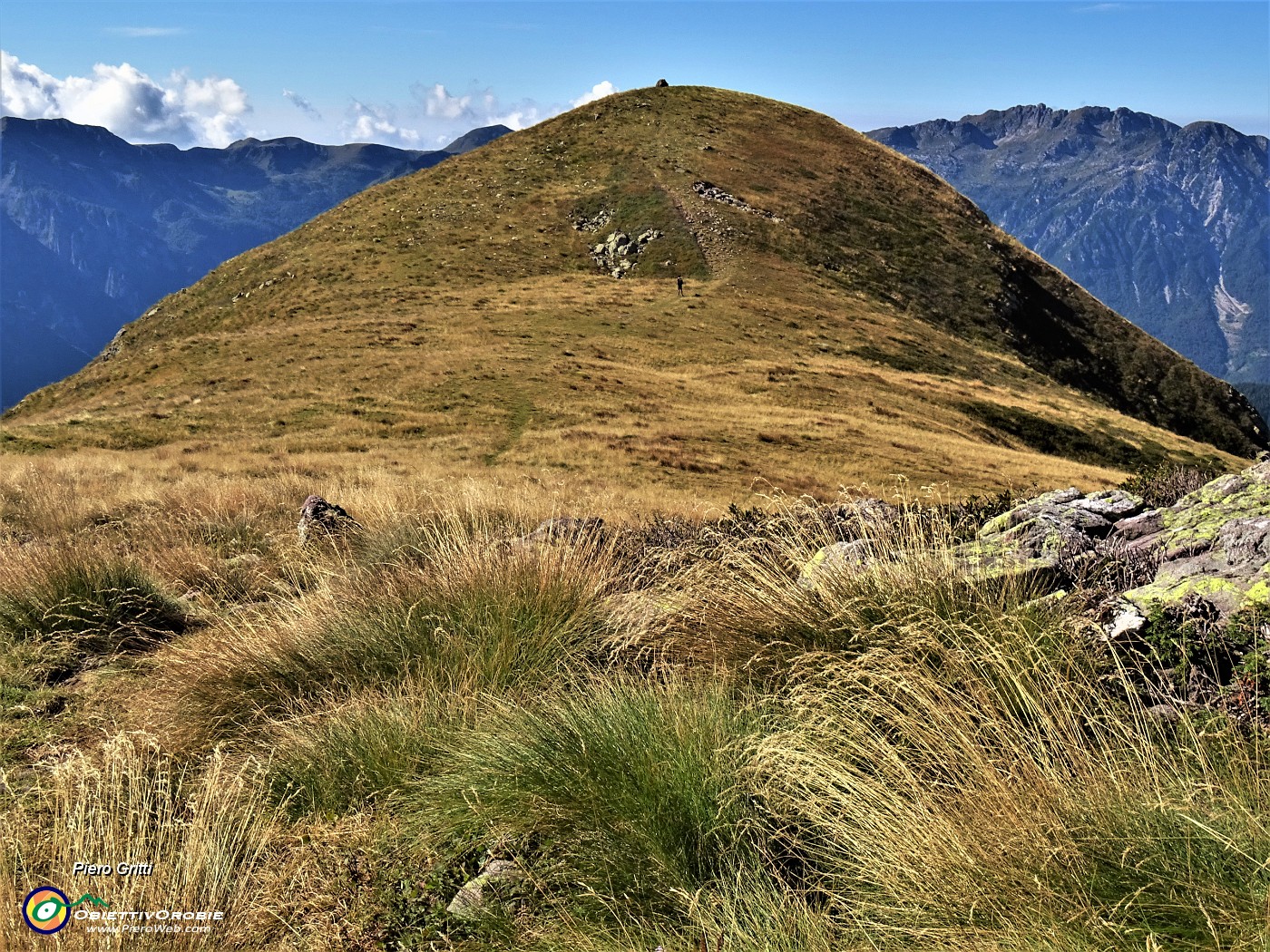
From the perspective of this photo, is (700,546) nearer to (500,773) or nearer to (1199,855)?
(500,773)

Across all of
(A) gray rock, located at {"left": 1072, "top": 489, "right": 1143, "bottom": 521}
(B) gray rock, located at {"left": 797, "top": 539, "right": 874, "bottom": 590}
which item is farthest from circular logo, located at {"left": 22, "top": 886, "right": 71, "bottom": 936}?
(A) gray rock, located at {"left": 1072, "top": 489, "right": 1143, "bottom": 521}

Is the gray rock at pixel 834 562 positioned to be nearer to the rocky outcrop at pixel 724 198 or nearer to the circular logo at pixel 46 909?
the circular logo at pixel 46 909

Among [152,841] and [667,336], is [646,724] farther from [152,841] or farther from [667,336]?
[667,336]

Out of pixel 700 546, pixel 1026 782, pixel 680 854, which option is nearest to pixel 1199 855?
pixel 1026 782

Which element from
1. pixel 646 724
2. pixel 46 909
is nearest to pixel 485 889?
pixel 646 724

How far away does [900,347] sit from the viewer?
185 feet

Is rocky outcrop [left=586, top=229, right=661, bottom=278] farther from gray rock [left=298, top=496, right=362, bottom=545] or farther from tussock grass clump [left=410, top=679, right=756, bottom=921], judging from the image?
tussock grass clump [left=410, top=679, right=756, bottom=921]

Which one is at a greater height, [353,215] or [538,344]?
[353,215]

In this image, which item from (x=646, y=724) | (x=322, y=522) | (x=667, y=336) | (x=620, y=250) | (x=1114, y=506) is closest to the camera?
(x=646, y=724)

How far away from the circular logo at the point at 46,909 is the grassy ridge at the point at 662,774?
11cm

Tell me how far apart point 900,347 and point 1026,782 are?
56534mm

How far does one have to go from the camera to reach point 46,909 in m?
3.14

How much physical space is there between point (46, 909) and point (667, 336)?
4888 centimetres

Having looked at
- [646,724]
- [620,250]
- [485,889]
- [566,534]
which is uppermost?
[620,250]
